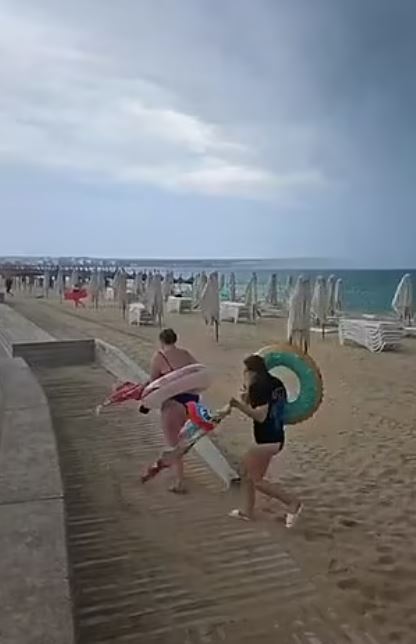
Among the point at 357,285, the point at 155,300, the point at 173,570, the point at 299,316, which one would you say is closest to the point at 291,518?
the point at 173,570

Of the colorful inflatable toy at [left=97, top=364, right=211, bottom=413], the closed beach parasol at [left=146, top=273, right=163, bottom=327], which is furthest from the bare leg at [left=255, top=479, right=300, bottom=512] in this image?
the closed beach parasol at [left=146, top=273, right=163, bottom=327]

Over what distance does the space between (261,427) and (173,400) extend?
885mm

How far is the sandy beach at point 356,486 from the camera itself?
359 cm

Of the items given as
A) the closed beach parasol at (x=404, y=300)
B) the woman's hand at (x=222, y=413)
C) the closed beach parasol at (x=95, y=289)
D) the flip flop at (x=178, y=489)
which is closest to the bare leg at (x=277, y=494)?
the woman's hand at (x=222, y=413)

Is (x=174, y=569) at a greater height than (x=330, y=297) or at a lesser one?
lesser

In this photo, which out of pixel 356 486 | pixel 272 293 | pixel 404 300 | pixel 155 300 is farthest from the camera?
pixel 272 293

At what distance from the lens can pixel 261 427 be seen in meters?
4.37


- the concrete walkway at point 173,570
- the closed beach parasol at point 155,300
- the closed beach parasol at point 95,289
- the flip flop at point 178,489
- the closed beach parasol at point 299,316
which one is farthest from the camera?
the closed beach parasol at point 95,289

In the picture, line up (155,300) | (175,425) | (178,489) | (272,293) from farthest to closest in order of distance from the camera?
(272,293), (155,300), (175,425), (178,489)

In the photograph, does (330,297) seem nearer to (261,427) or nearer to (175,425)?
(175,425)

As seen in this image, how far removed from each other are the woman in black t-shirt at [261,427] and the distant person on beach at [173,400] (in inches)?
26.0

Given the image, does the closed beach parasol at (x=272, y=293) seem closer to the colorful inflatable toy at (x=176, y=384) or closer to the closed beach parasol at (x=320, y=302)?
the closed beach parasol at (x=320, y=302)

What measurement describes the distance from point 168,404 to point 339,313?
743 inches

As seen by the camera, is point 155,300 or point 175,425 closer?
point 175,425
